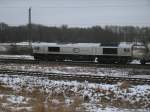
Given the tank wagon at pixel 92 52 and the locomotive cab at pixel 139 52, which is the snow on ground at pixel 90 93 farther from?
the locomotive cab at pixel 139 52

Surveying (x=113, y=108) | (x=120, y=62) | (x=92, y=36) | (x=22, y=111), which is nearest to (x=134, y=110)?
(x=113, y=108)

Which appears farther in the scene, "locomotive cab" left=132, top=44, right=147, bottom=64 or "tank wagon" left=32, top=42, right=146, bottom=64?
"tank wagon" left=32, top=42, right=146, bottom=64

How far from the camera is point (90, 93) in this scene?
19984mm

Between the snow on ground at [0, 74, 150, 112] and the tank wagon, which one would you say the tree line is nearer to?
the tank wagon

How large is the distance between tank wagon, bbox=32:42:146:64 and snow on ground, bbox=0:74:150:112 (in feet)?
67.0

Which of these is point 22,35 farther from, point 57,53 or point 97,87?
point 97,87

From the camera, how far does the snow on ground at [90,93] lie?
17.4 m

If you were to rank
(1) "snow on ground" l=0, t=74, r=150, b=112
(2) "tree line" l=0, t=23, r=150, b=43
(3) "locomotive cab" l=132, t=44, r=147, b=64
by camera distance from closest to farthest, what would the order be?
(1) "snow on ground" l=0, t=74, r=150, b=112, (3) "locomotive cab" l=132, t=44, r=147, b=64, (2) "tree line" l=0, t=23, r=150, b=43

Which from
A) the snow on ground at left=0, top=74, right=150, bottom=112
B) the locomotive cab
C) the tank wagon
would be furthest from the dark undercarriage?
the snow on ground at left=0, top=74, right=150, bottom=112

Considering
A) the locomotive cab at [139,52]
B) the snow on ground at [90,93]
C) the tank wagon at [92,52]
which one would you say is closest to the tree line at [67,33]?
the tank wagon at [92,52]

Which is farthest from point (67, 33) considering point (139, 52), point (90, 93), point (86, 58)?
point (90, 93)

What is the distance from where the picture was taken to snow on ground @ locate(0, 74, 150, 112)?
17367 mm

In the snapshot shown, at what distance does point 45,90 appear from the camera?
21.1 metres

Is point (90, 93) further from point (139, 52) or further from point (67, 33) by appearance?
point (67, 33)
